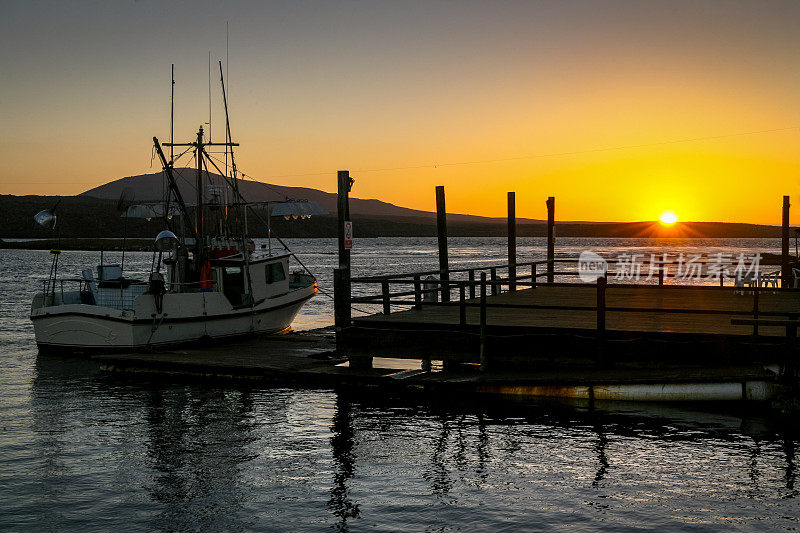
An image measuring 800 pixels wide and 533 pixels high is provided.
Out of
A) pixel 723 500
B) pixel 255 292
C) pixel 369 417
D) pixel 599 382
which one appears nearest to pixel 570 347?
pixel 599 382

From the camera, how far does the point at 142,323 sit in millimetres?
24406

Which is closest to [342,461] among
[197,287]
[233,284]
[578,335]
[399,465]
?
[399,465]

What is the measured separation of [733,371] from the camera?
613 inches

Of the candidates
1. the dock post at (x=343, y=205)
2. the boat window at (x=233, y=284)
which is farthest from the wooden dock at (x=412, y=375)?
the boat window at (x=233, y=284)

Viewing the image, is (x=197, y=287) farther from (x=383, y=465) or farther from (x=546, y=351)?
(x=383, y=465)

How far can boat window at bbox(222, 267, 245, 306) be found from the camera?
27.0 m

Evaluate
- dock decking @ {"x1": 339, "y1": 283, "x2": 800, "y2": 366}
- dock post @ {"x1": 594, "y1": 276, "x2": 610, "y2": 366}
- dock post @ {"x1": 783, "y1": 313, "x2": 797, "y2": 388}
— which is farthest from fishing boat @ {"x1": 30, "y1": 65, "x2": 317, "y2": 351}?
dock post @ {"x1": 783, "y1": 313, "x2": 797, "y2": 388}

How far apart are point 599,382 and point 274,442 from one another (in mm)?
6003

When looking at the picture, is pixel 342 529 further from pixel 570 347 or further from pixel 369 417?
pixel 570 347

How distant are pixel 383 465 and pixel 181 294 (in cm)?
1348

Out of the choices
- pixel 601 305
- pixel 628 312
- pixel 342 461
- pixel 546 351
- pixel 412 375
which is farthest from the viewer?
pixel 628 312

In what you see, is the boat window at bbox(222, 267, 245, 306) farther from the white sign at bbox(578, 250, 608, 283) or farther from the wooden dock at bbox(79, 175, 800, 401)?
the white sign at bbox(578, 250, 608, 283)

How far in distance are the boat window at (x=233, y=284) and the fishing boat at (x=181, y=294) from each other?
0.10ft

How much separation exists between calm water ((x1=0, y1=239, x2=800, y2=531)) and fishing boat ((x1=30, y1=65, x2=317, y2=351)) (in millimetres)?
5551
